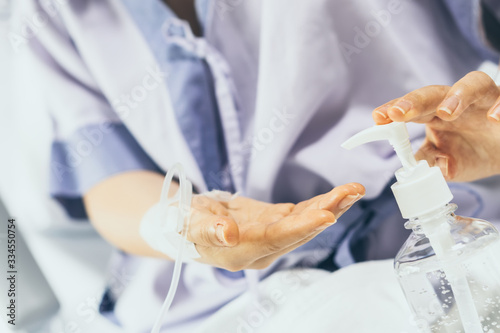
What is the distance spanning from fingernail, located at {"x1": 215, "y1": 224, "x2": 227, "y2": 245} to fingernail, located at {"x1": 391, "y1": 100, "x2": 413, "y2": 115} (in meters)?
0.16

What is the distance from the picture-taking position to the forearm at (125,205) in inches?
26.3

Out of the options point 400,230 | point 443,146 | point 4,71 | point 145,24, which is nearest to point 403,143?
point 443,146

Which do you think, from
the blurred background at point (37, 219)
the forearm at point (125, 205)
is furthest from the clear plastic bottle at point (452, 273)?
the blurred background at point (37, 219)

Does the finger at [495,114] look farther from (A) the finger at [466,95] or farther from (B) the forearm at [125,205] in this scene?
(B) the forearm at [125,205]

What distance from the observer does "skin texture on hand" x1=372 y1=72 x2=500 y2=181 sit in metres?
0.36

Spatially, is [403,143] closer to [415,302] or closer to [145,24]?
[415,302]

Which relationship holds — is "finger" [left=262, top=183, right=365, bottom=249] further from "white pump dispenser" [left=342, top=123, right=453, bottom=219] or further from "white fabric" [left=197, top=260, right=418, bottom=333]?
"white fabric" [left=197, top=260, right=418, bottom=333]

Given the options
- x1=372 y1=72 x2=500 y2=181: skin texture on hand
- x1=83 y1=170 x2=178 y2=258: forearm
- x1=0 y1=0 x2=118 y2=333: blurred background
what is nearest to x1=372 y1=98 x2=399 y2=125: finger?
x1=372 y1=72 x2=500 y2=181: skin texture on hand

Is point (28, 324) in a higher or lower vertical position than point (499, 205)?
lower

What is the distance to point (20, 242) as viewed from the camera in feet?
2.34

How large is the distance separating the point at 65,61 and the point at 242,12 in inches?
11.4

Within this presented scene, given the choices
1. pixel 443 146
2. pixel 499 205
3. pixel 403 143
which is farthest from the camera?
pixel 499 205

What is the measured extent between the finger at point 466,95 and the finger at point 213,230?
7.2 inches

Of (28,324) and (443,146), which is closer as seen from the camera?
(443,146)
